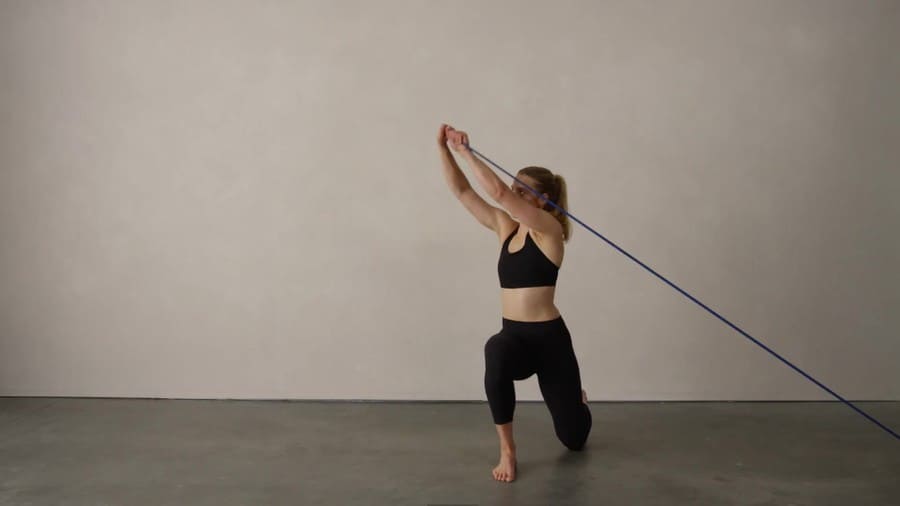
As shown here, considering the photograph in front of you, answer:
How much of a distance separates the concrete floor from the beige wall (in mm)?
250

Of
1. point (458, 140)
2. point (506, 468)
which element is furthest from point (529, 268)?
point (506, 468)

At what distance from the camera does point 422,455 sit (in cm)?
306

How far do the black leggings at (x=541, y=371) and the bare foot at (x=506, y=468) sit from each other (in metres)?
0.12

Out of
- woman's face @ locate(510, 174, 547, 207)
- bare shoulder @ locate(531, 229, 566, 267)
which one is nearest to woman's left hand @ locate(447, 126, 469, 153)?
woman's face @ locate(510, 174, 547, 207)

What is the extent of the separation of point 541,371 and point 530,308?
239 millimetres

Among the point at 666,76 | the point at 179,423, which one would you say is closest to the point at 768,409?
the point at 666,76

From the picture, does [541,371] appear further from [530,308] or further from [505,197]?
[505,197]

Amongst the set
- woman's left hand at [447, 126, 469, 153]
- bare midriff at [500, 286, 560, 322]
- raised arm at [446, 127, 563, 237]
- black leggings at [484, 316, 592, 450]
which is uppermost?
woman's left hand at [447, 126, 469, 153]

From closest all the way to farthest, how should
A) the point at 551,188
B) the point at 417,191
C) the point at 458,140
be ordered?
the point at 458,140 < the point at 551,188 < the point at 417,191

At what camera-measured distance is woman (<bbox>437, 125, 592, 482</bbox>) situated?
112 inches

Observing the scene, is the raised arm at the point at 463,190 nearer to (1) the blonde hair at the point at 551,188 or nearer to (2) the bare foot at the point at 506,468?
(1) the blonde hair at the point at 551,188

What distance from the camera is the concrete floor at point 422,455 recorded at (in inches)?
103

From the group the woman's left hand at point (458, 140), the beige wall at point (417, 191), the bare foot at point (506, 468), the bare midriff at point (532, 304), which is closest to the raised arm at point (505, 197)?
the woman's left hand at point (458, 140)

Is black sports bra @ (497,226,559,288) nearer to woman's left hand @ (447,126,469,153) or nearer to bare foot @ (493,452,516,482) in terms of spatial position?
woman's left hand @ (447,126,469,153)
